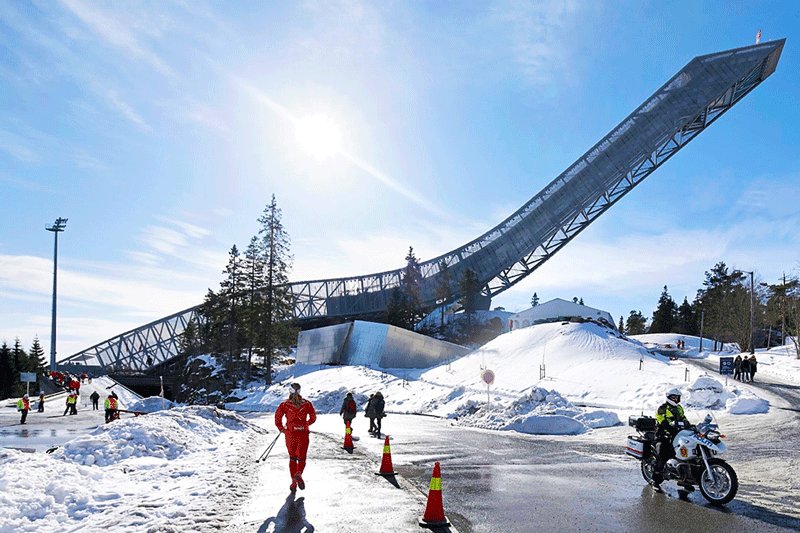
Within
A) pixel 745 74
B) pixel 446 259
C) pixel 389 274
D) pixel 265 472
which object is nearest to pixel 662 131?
pixel 745 74

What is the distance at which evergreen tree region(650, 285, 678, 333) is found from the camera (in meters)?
107

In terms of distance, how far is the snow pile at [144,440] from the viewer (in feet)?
36.4

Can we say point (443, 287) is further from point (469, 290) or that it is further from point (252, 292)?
point (252, 292)

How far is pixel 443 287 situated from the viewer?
75250mm

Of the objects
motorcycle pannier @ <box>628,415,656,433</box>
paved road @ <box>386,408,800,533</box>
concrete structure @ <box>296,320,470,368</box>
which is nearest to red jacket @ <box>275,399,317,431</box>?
paved road @ <box>386,408,800,533</box>

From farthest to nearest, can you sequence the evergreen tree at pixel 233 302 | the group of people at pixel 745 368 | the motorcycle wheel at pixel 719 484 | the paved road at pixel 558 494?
1. the evergreen tree at pixel 233 302
2. the group of people at pixel 745 368
3. the motorcycle wheel at pixel 719 484
4. the paved road at pixel 558 494

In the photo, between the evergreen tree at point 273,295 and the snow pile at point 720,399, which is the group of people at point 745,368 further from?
the evergreen tree at point 273,295

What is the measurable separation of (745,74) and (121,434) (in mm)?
77753

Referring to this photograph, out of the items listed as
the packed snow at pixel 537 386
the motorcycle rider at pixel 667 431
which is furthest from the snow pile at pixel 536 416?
the motorcycle rider at pixel 667 431

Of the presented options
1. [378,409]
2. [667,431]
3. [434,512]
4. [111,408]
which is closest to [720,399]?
A: [378,409]

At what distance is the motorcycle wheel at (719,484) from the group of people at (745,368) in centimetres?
2522

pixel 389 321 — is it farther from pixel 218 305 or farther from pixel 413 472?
pixel 413 472

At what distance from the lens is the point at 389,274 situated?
263 ft

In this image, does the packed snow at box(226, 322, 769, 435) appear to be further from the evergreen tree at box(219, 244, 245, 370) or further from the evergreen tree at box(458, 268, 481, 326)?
the evergreen tree at box(458, 268, 481, 326)
